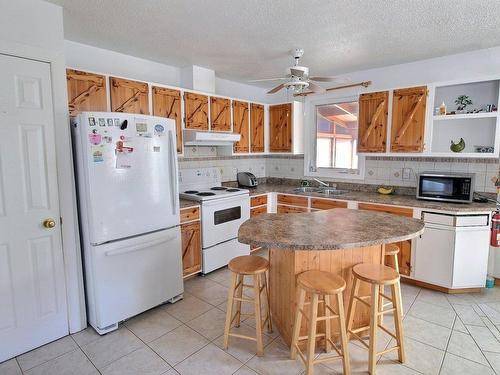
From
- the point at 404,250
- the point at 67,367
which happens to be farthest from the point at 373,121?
the point at 67,367

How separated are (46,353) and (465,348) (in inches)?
123

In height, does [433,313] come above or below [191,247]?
below

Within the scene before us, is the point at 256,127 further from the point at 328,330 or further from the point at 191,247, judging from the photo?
the point at 328,330

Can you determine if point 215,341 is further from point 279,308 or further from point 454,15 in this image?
point 454,15

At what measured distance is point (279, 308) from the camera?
232 cm

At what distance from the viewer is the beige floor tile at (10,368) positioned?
2004 mm

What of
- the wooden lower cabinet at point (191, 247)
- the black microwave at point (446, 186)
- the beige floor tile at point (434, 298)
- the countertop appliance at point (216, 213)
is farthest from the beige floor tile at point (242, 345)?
the black microwave at point (446, 186)

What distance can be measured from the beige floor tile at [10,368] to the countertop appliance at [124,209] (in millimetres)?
529

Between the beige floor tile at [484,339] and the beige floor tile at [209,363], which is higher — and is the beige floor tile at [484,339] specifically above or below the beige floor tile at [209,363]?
above

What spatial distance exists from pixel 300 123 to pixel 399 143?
1.51 metres

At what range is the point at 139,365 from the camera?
206 cm

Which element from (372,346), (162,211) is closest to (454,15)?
(372,346)

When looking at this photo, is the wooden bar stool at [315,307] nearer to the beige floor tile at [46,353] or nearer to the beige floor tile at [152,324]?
the beige floor tile at [152,324]

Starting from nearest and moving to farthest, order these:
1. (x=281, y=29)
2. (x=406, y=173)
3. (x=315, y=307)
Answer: (x=315, y=307), (x=281, y=29), (x=406, y=173)
